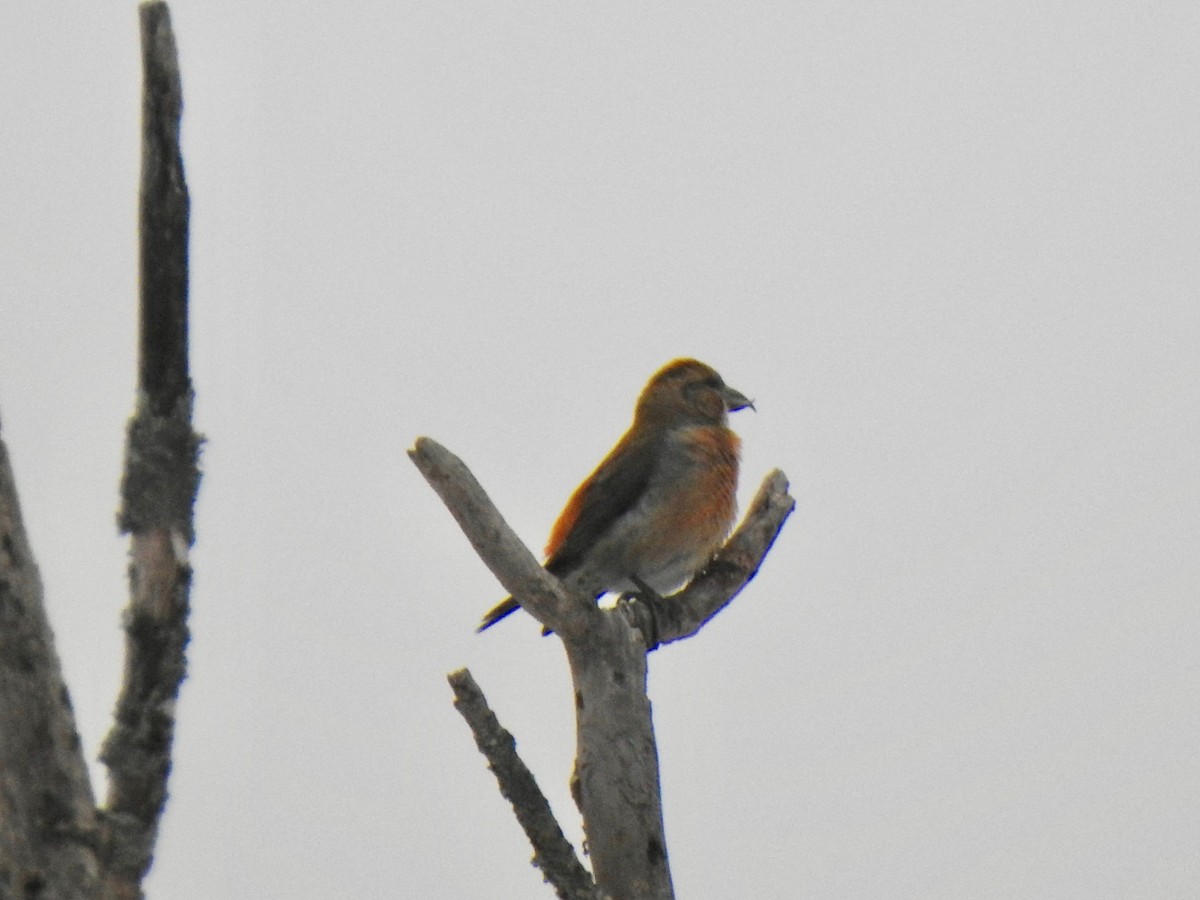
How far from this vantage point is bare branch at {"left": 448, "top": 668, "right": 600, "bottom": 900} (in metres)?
5.01

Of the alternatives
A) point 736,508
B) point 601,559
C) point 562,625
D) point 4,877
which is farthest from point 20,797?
point 736,508

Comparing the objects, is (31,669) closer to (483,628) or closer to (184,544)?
(184,544)

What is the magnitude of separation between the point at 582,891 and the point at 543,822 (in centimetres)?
26

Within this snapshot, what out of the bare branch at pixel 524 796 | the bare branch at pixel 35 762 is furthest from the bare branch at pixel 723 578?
the bare branch at pixel 35 762

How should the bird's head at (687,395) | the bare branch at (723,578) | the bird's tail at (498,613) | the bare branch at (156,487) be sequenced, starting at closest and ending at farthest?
1. the bare branch at (156,487)
2. the bare branch at (723,578)
3. the bird's tail at (498,613)
4. the bird's head at (687,395)

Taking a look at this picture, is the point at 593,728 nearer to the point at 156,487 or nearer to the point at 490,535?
the point at 490,535

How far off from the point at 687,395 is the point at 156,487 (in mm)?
5749

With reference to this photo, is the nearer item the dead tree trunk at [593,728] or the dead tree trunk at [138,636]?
the dead tree trunk at [138,636]

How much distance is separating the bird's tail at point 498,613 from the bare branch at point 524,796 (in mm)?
1817

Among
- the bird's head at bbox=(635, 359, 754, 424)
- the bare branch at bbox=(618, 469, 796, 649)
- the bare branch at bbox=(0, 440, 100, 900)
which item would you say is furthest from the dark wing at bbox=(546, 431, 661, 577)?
the bare branch at bbox=(0, 440, 100, 900)

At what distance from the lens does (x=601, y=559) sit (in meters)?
7.30

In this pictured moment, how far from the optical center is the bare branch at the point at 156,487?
2621 mm

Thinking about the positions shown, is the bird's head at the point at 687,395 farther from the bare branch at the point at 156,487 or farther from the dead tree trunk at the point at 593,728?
the bare branch at the point at 156,487

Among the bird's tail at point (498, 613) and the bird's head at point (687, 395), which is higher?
the bird's head at point (687, 395)
